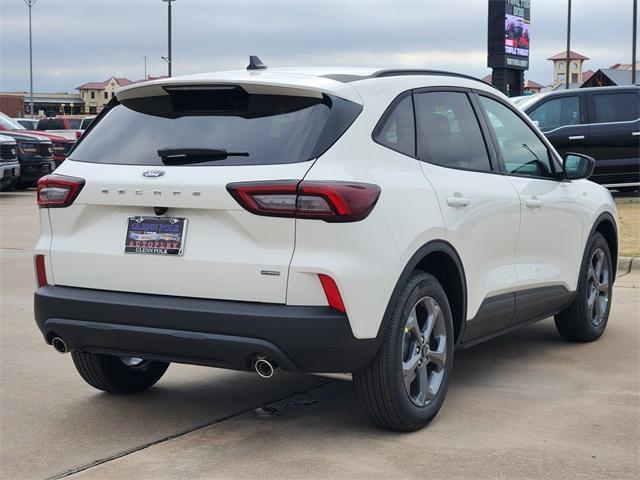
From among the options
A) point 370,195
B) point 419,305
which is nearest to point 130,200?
point 370,195

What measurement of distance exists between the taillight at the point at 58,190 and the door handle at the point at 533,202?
2.70m

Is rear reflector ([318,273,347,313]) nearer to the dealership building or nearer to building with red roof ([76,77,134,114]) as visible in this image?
the dealership building

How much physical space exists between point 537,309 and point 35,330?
11.8 feet

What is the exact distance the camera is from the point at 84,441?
488 cm

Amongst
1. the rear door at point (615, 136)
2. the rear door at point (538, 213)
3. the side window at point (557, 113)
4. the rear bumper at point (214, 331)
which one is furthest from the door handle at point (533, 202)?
the rear door at point (615, 136)

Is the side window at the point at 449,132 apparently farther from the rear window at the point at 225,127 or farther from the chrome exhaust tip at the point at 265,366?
the chrome exhaust tip at the point at 265,366

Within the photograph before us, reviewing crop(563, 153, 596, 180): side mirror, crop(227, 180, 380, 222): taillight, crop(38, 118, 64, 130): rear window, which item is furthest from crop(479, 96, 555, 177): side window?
crop(38, 118, 64, 130): rear window

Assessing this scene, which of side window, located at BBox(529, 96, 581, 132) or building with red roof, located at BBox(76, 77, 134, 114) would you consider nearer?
side window, located at BBox(529, 96, 581, 132)

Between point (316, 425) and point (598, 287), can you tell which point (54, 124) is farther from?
point (316, 425)

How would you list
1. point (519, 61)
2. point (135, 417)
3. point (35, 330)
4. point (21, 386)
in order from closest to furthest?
point (135, 417)
point (21, 386)
point (35, 330)
point (519, 61)

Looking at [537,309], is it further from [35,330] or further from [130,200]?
[35,330]

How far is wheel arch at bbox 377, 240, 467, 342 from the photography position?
4.93 metres

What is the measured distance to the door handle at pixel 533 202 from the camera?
6.15m

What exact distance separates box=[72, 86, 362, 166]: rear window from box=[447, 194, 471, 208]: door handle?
75 cm
